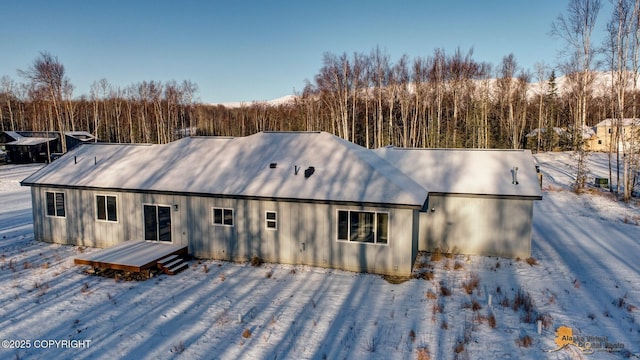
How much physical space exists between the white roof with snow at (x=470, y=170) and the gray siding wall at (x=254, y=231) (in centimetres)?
259

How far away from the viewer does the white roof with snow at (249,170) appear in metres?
12.5

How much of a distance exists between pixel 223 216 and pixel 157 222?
9.08 feet

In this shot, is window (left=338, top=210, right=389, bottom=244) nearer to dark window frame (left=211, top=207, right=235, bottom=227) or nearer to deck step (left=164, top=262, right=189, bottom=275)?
dark window frame (left=211, top=207, right=235, bottom=227)

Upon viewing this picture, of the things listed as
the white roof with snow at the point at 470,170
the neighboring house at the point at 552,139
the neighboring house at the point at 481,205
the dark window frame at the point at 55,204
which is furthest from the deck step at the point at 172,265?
the neighboring house at the point at 552,139

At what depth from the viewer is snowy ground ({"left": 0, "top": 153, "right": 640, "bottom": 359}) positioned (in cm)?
775

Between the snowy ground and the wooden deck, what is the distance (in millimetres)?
527

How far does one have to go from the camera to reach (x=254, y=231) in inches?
519

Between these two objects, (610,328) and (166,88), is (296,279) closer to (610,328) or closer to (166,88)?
(610,328)

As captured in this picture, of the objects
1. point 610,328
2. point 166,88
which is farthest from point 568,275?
point 166,88

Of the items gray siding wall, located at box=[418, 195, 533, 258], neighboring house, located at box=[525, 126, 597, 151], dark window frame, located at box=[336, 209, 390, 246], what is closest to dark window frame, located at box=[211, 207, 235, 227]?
dark window frame, located at box=[336, 209, 390, 246]

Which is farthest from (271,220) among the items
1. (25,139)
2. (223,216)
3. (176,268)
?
(25,139)

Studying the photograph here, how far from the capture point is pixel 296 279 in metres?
11.6

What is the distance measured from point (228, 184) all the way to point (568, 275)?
1145 cm

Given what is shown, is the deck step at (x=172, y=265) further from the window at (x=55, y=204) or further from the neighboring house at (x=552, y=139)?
the neighboring house at (x=552, y=139)
